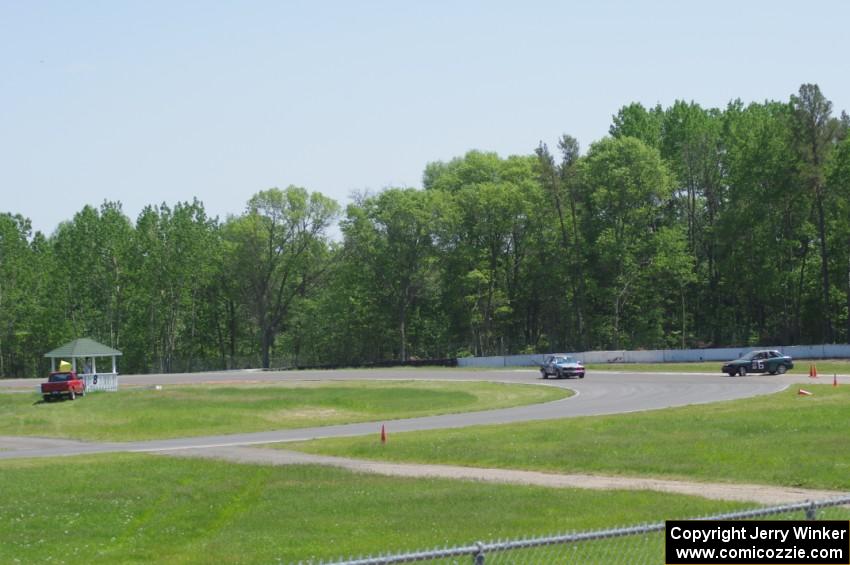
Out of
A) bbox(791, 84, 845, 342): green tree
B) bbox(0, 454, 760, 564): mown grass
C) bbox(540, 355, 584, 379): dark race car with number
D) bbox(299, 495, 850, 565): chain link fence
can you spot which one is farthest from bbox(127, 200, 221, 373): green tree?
bbox(299, 495, 850, 565): chain link fence

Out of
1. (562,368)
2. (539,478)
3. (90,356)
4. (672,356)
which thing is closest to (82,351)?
(90,356)

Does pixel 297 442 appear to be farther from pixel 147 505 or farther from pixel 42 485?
pixel 147 505

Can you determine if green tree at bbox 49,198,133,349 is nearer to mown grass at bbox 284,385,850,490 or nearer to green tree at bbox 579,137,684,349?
green tree at bbox 579,137,684,349

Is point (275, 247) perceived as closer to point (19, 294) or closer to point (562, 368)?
point (19, 294)

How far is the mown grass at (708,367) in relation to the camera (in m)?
65.6

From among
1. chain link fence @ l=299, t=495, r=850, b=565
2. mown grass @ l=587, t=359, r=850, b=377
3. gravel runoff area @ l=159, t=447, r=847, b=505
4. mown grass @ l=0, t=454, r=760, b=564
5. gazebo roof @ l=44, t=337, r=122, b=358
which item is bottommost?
gravel runoff area @ l=159, t=447, r=847, b=505

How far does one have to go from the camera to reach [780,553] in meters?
9.96

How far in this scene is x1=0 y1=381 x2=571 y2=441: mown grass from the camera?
5238cm

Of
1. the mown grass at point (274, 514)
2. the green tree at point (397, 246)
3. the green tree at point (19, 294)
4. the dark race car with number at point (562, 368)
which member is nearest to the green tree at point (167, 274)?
the green tree at point (19, 294)

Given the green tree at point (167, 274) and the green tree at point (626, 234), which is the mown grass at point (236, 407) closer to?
the green tree at point (626, 234)

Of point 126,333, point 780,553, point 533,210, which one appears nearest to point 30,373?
point 126,333

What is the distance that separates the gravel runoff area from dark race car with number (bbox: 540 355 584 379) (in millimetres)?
36721

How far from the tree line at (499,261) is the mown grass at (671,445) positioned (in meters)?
55.2

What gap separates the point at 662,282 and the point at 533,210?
15.0 meters
